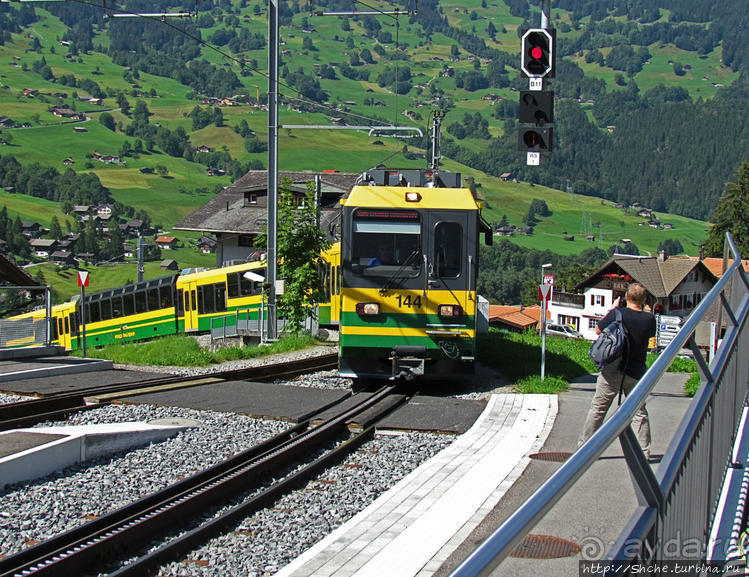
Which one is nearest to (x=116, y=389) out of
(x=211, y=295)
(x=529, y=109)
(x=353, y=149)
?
(x=529, y=109)

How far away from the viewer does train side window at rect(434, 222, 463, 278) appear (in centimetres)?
1455

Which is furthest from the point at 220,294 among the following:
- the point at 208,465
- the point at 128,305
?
the point at 208,465

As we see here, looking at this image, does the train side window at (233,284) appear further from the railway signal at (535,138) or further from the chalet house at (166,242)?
the chalet house at (166,242)

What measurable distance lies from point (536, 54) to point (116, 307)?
86.8 ft

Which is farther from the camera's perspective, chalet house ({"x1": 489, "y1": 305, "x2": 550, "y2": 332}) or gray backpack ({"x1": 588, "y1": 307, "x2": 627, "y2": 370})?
chalet house ({"x1": 489, "y1": 305, "x2": 550, "y2": 332})

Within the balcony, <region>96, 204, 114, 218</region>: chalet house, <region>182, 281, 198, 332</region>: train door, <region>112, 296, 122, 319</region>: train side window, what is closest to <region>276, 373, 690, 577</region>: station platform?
<region>182, 281, 198, 332</region>: train door

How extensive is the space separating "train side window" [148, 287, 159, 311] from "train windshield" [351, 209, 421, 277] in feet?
73.9

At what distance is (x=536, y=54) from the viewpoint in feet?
46.7

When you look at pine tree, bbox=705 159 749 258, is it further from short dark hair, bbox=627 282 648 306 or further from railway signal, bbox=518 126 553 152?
short dark hair, bbox=627 282 648 306

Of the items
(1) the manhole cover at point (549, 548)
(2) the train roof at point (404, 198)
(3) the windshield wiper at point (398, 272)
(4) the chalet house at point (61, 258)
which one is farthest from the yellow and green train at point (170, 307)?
(4) the chalet house at point (61, 258)

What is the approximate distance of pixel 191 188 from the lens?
167250 millimetres

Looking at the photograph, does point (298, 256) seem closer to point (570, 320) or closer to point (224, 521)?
point (224, 521)

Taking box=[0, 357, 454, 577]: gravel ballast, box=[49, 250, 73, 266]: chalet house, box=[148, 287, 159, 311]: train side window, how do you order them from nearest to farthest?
box=[0, 357, 454, 577]: gravel ballast → box=[148, 287, 159, 311]: train side window → box=[49, 250, 73, 266]: chalet house

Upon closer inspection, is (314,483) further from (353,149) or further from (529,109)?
(353,149)
